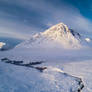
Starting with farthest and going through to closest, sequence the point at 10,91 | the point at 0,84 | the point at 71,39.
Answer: the point at 71,39
the point at 0,84
the point at 10,91

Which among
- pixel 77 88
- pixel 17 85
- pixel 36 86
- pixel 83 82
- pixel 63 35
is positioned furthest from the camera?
pixel 63 35

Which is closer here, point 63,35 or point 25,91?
point 25,91

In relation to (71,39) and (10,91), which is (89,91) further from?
(71,39)

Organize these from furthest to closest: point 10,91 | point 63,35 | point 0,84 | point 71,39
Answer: point 63,35 → point 71,39 → point 0,84 → point 10,91

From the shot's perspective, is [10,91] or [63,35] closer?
[10,91]

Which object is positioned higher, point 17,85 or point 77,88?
point 17,85

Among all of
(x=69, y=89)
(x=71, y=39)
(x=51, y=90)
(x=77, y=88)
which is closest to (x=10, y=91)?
(x=51, y=90)

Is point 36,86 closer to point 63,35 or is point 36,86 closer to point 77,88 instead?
point 77,88

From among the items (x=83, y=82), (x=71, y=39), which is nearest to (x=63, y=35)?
(x=71, y=39)

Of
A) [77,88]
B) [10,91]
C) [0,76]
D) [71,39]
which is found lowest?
[77,88]
